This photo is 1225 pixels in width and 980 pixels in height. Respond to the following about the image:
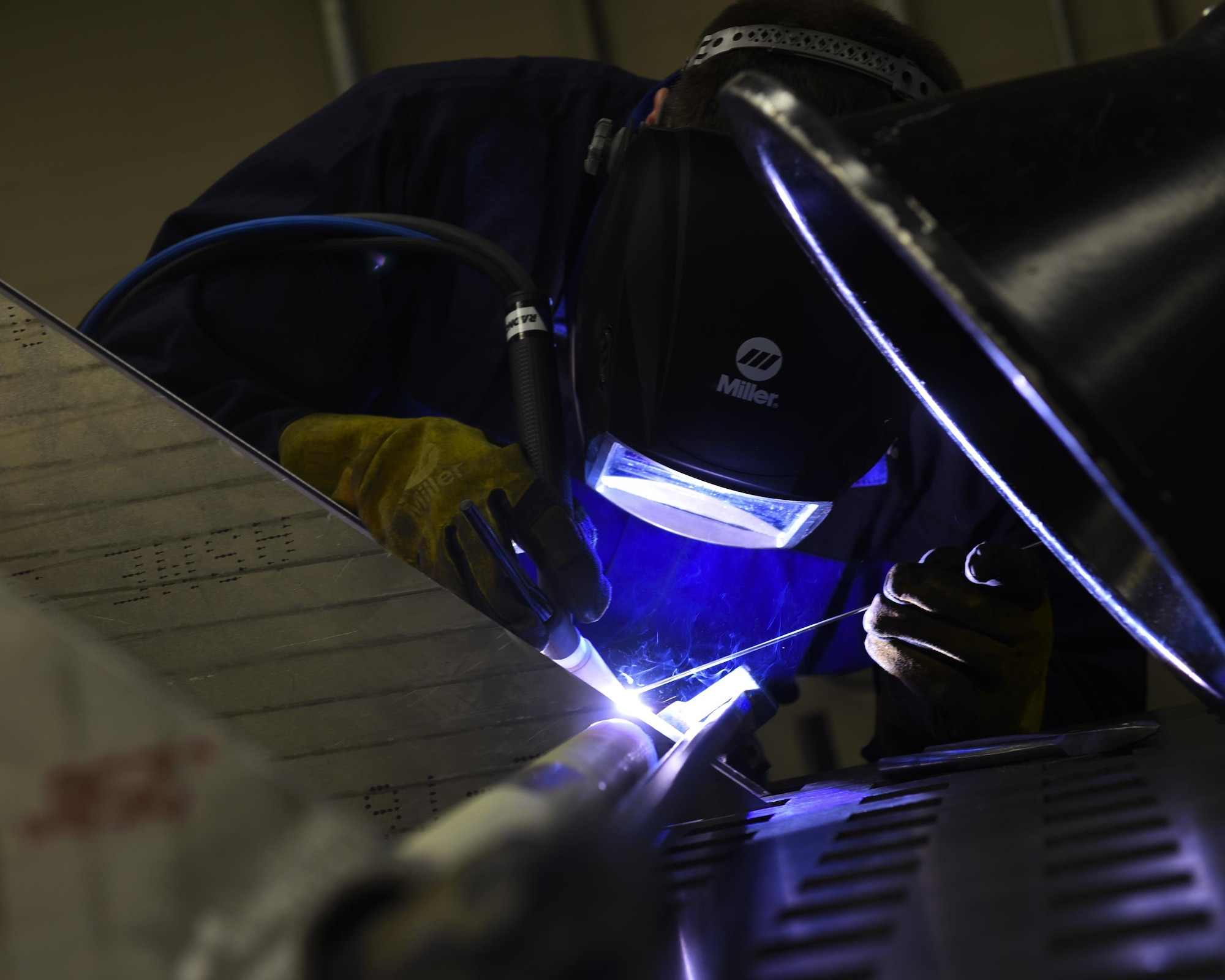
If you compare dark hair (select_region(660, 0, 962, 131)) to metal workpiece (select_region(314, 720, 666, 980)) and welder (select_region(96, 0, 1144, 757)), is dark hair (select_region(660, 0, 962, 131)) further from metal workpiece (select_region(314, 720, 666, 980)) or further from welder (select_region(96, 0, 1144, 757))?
metal workpiece (select_region(314, 720, 666, 980))

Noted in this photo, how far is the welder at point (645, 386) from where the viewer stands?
106 cm

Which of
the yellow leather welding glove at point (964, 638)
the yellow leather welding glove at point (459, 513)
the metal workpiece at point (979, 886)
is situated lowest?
the yellow leather welding glove at point (964, 638)

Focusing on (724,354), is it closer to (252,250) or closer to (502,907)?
(502,907)

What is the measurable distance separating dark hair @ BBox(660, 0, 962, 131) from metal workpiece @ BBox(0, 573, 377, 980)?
3.72 ft

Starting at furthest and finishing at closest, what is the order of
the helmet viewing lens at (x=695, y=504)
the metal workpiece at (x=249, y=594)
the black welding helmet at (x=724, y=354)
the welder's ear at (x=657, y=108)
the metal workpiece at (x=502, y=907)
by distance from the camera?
the welder's ear at (x=657, y=108) < the helmet viewing lens at (x=695, y=504) < the black welding helmet at (x=724, y=354) < the metal workpiece at (x=249, y=594) < the metal workpiece at (x=502, y=907)

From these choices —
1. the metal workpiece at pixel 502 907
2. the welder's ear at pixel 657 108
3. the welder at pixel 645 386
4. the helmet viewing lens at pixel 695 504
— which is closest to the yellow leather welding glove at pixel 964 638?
the welder at pixel 645 386

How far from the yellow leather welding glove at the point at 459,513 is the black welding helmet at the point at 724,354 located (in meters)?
0.13

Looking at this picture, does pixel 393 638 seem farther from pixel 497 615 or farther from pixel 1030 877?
pixel 1030 877

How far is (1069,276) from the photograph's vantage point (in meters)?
0.40

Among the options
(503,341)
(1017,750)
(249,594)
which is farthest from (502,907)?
(503,341)

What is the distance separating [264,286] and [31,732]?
4.88 ft

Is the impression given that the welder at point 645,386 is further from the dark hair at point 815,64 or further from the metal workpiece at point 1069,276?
the metal workpiece at point 1069,276

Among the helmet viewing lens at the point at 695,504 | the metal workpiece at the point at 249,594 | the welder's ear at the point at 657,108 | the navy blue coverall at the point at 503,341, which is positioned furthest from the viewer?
the navy blue coverall at the point at 503,341

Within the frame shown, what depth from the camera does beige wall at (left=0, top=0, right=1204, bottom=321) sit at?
2.81 m
